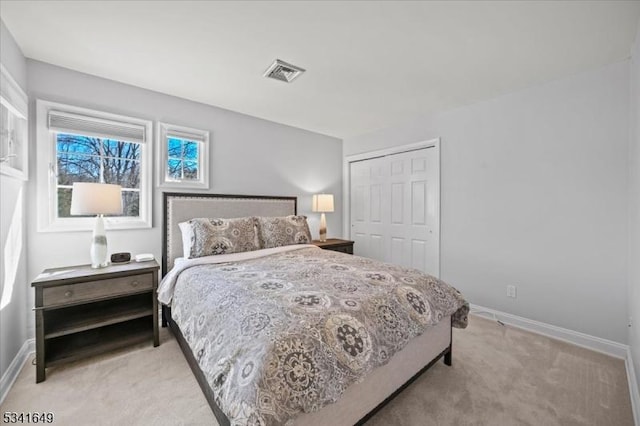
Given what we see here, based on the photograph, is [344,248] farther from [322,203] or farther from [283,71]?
[283,71]

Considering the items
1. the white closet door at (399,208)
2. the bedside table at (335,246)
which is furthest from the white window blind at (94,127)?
the white closet door at (399,208)

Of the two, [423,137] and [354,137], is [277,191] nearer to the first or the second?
[354,137]

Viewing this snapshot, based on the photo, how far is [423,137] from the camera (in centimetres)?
346

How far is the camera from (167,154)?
2.84 m

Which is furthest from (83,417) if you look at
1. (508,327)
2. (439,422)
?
(508,327)

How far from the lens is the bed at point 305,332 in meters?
0.99

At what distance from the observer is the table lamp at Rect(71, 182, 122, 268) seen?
204 cm

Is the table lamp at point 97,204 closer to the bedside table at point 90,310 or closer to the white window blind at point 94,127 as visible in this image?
the bedside table at point 90,310

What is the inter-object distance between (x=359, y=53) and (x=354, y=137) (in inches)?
91.8

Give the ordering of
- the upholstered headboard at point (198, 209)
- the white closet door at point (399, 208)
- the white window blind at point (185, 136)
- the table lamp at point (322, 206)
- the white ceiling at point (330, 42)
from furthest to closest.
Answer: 1. the table lamp at point (322, 206)
2. the white closet door at point (399, 208)
3. the white window blind at point (185, 136)
4. the upholstered headboard at point (198, 209)
5. the white ceiling at point (330, 42)

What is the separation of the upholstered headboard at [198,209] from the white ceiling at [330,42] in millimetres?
1121

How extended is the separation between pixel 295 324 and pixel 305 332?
0.06 meters

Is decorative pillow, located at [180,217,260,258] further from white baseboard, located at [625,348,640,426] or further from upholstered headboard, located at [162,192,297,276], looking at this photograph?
white baseboard, located at [625,348,640,426]

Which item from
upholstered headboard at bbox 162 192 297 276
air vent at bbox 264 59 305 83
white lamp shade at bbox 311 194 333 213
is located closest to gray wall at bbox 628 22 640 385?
air vent at bbox 264 59 305 83
